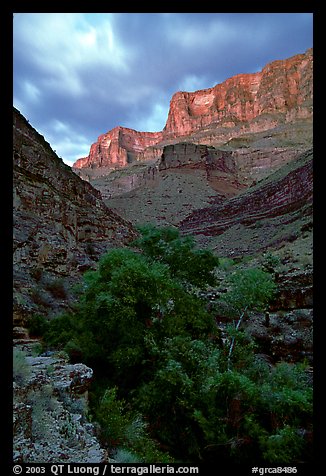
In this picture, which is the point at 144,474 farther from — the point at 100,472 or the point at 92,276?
the point at 92,276

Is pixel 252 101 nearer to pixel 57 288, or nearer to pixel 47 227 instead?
pixel 47 227

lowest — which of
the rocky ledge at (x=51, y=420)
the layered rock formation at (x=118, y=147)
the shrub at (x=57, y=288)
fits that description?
the rocky ledge at (x=51, y=420)

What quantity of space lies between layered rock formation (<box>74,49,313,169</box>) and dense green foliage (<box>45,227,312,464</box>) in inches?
3908

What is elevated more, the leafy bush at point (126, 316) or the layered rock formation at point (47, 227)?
the layered rock formation at point (47, 227)

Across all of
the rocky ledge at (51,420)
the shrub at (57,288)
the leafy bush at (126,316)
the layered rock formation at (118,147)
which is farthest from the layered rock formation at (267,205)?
the layered rock formation at (118,147)

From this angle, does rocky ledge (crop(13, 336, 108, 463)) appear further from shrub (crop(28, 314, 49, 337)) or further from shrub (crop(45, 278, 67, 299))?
shrub (crop(45, 278, 67, 299))

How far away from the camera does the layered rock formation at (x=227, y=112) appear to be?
4050 inches

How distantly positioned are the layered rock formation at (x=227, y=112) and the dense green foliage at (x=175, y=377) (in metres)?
99.3

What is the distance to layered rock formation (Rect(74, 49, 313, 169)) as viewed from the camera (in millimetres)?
102875

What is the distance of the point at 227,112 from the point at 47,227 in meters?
114

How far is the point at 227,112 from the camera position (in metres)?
118

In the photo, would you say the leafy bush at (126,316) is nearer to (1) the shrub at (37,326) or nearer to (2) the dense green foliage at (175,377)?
(2) the dense green foliage at (175,377)

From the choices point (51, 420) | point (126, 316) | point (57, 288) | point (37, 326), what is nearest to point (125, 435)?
point (51, 420)
